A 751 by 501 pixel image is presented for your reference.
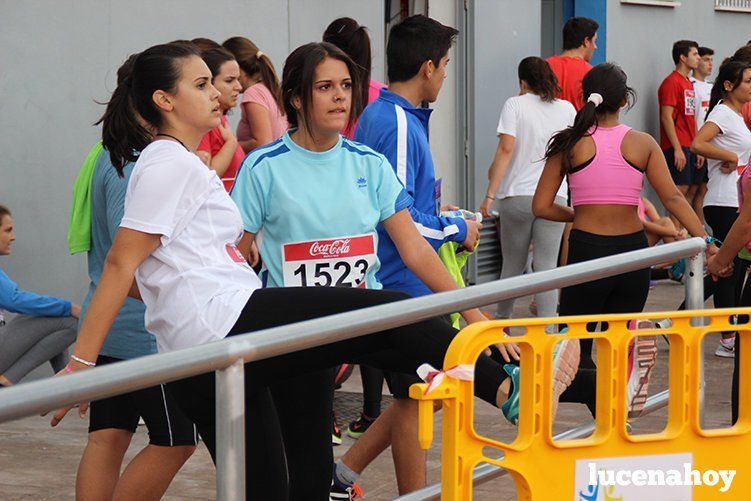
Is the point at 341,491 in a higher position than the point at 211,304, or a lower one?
lower

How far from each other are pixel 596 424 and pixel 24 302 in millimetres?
4025

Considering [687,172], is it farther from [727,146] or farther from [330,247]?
[330,247]

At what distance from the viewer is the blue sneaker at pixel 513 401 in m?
3.37

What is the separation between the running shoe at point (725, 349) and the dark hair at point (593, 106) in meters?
2.71

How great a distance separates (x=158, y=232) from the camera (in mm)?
3498

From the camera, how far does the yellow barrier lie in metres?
3.04

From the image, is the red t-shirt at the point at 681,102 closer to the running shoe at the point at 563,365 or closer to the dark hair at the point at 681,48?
the dark hair at the point at 681,48

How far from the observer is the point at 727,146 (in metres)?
9.30

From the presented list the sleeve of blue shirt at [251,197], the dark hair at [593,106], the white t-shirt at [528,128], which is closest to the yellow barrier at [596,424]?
the sleeve of blue shirt at [251,197]

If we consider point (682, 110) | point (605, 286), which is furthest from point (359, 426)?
point (682, 110)

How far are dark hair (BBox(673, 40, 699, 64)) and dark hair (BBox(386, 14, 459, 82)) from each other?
888cm

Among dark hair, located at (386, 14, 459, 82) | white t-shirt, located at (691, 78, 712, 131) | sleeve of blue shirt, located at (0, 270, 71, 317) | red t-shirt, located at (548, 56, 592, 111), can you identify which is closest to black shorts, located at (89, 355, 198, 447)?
dark hair, located at (386, 14, 459, 82)

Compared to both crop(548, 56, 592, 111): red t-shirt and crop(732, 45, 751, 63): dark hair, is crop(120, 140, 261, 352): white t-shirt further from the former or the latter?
crop(548, 56, 592, 111): red t-shirt

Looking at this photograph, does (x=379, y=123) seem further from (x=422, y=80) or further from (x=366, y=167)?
(x=366, y=167)
